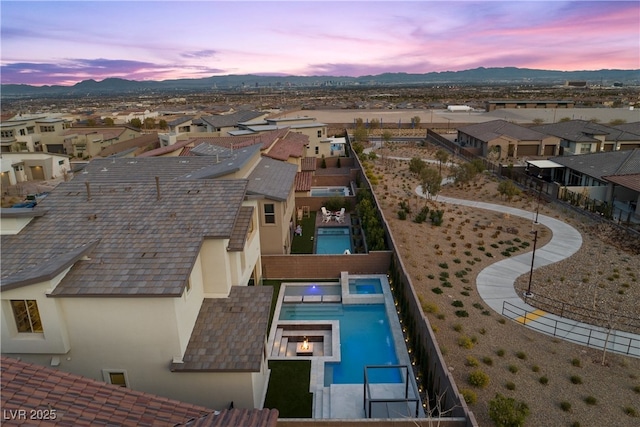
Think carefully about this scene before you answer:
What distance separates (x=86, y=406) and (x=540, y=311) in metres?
17.3

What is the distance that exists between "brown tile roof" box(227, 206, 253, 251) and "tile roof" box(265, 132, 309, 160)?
47.8 feet

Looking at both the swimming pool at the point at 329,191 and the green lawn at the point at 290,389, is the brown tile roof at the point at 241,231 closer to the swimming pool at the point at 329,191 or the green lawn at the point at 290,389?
the green lawn at the point at 290,389

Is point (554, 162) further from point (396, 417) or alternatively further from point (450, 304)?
point (396, 417)

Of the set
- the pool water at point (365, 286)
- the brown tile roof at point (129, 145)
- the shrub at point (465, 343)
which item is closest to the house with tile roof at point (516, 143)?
the pool water at point (365, 286)

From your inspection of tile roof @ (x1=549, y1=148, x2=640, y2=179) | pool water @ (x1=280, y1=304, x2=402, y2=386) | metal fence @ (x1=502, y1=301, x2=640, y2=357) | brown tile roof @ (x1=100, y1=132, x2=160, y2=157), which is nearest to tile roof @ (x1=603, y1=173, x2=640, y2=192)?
tile roof @ (x1=549, y1=148, x2=640, y2=179)

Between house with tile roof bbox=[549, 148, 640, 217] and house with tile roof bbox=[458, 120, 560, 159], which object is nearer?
house with tile roof bbox=[549, 148, 640, 217]

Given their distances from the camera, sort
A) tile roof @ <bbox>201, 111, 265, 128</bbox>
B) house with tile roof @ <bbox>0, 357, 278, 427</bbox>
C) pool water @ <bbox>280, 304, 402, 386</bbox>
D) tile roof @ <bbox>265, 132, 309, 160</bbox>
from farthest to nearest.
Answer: tile roof @ <bbox>201, 111, 265, 128</bbox>
tile roof @ <bbox>265, 132, 309, 160</bbox>
pool water @ <bbox>280, 304, 402, 386</bbox>
house with tile roof @ <bbox>0, 357, 278, 427</bbox>

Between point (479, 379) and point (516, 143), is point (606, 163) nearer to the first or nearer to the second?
point (516, 143)

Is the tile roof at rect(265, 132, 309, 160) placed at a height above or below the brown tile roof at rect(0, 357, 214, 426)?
above

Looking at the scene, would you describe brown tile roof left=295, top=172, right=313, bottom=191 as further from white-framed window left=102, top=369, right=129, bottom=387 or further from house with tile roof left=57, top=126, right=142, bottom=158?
house with tile roof left=57, top=126, right=142, bottom=158

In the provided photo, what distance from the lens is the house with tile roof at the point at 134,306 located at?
11.4 m

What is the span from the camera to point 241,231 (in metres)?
16.0

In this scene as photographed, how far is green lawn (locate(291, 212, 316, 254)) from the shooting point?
87.2ft

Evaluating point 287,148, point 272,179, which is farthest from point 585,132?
point 272,179
